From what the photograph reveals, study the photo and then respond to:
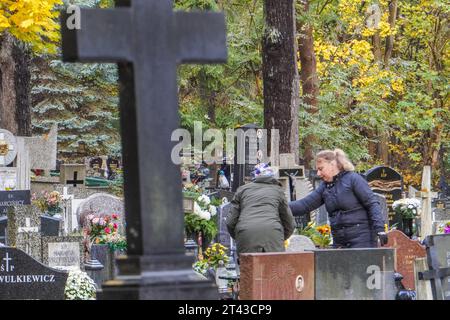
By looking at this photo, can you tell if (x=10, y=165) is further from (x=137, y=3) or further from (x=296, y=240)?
(x=137, y=3)

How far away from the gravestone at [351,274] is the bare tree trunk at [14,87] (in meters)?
16.3

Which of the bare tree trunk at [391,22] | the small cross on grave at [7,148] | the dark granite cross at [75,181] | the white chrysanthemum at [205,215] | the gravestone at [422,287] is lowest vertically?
the gravestone at [422,287]

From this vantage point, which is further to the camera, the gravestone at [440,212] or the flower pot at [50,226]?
the gravestone at [440,212]

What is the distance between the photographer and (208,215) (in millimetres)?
17156

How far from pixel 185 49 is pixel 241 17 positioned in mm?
20831

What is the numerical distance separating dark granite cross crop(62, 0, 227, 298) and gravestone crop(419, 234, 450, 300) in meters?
5.69

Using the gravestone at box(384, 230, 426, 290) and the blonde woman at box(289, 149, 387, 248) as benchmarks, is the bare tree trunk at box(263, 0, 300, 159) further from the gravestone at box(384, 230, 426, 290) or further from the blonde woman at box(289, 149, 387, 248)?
the blonde woman at box(289, 149, 387, 248)

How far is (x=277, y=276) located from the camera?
9.69 meters

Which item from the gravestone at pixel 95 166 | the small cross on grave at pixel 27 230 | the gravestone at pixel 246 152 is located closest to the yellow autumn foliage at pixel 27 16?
the small cross on grave at pixel 27 230

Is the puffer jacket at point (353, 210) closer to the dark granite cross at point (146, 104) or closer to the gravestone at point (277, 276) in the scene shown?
the gravestone at point (277, 276)

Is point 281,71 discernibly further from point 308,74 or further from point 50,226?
point 308,74

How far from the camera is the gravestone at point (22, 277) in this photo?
11.3 m

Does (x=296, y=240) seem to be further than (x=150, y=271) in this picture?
Yes

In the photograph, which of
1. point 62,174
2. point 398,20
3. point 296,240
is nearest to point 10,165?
point 62,174
